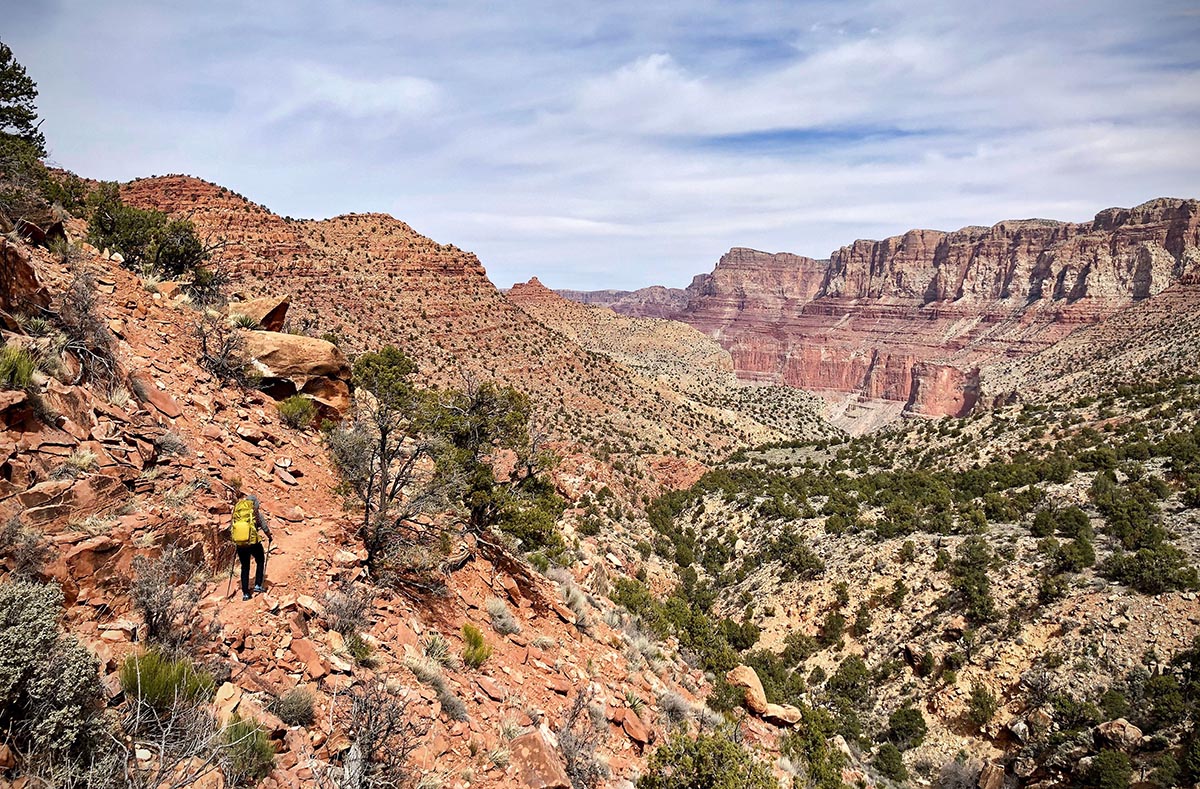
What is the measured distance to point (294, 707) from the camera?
5.64 m

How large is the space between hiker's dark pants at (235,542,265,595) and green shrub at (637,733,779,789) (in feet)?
18.6

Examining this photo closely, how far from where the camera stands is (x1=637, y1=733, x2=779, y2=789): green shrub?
Answer: 7422 millimetres

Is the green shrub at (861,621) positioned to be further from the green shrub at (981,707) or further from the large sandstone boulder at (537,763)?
the large sandstone boulder at (537,763)

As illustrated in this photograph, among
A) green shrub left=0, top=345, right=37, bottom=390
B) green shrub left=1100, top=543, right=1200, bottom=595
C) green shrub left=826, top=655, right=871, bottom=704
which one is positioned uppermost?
green shrub left=0, top=345, right=37, bottom=390

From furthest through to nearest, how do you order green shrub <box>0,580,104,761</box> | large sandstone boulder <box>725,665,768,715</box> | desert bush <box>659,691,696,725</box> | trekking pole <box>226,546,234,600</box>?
large sandstone boulder <box>725,665,768,715</box>
desert bush <box>659,691,696,725</box>
trekking pole <box>226,546,234,600</box>
green shrub <box>0,580,104,761</box>

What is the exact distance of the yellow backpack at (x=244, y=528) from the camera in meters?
7.14

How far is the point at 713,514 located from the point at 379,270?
137ft

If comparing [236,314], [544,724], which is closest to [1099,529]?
[544,724]

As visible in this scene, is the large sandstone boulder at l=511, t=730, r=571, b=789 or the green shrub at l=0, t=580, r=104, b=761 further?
the large sandstone boulder at l=511, t=730, r=571, b=789

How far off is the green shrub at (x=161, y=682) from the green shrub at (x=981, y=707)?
21.8 meters

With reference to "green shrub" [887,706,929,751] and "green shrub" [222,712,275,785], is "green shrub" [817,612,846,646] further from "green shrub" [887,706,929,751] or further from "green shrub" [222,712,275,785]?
"green shrub" [222,712,275,785]

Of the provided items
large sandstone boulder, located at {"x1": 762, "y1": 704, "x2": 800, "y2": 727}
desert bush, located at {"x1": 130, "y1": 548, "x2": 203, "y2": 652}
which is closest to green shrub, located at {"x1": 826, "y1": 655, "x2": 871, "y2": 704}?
large sandstone boulder, located at {"x1": 762, "y1": 704, "x2": 800, "y2": 727}

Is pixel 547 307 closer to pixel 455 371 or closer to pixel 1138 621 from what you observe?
pixel 455 371

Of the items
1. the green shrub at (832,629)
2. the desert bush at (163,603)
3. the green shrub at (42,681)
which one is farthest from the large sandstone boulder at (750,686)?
the green shrub at (42,681)
